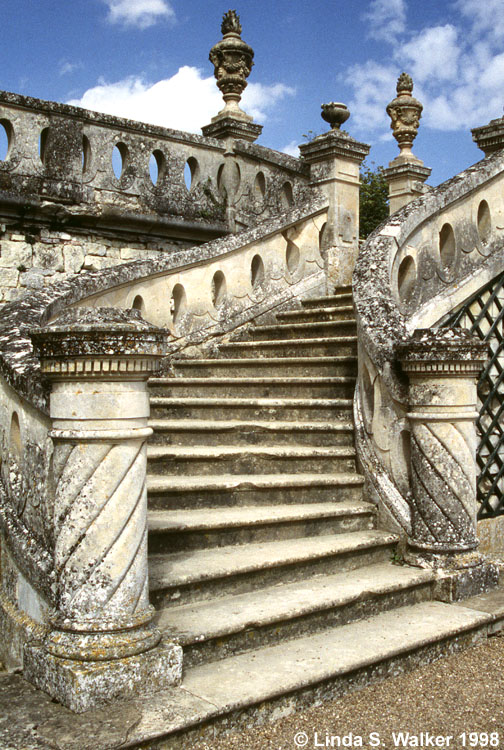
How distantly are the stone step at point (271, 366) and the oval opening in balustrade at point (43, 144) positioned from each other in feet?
7.24

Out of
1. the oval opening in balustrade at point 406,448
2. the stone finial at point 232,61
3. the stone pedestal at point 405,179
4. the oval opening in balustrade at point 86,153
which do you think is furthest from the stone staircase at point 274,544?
the stone pedestal at point 405,179

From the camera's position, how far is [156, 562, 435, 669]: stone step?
333 cm

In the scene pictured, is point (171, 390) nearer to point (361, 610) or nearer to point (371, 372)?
point (371, 372)

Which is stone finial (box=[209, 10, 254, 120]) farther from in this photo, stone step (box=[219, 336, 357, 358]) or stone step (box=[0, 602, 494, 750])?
stone step (box=[0, 602, 494, 750])

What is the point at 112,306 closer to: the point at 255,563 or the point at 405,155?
the point at 255,563

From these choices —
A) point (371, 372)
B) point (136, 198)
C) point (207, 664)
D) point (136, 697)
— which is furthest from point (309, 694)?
point (136, 198)

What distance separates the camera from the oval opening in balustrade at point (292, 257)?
7.52 meters

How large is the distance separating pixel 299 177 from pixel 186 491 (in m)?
4.96

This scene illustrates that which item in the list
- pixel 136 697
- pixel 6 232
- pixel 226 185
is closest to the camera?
pixel 136 697

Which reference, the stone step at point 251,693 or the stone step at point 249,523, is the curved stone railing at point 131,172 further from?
the stone step at point 251,693

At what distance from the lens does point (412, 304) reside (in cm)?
584

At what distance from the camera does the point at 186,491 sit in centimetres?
440

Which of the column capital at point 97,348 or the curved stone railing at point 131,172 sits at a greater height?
the curved stone railing at point 131,172

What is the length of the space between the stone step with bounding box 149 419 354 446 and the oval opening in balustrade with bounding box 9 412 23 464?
1503 mm
